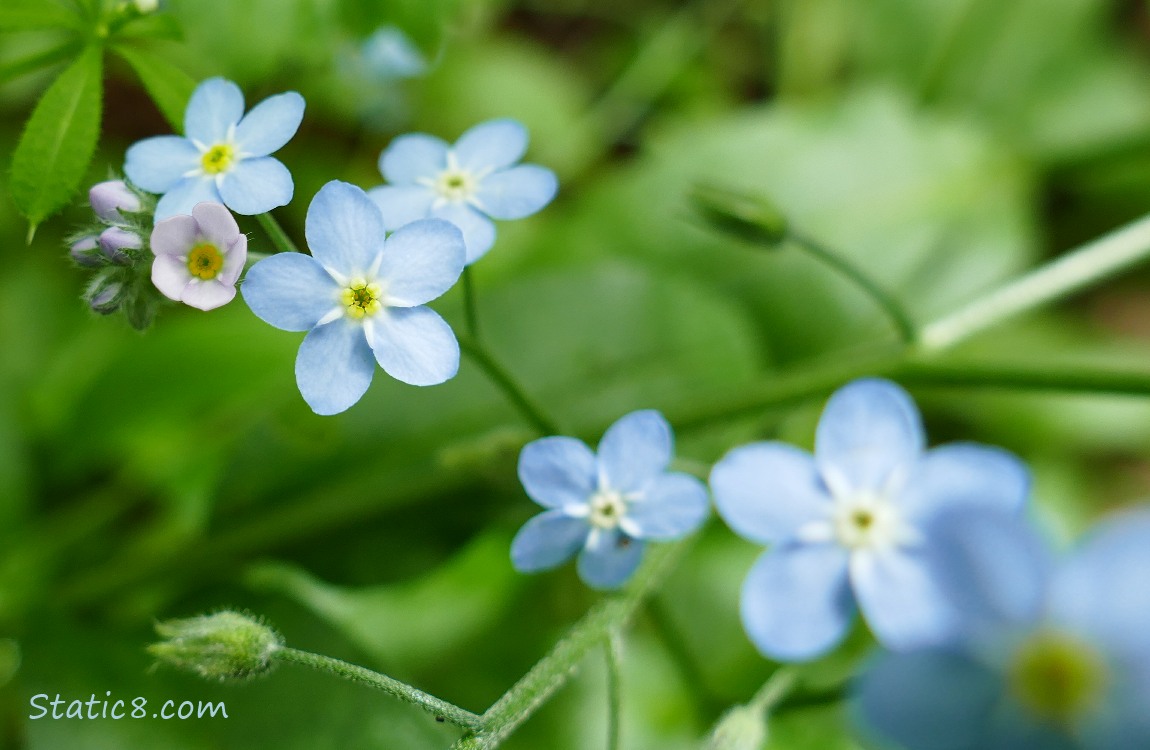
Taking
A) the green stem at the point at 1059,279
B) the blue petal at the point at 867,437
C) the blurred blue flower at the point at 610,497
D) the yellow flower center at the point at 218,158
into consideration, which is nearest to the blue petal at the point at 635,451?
the blurred blue flower at the point at 610,497

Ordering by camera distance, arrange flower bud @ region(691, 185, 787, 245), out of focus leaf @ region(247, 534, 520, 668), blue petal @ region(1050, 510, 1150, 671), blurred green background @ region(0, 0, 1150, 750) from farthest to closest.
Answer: out of focus leaf @ region(247, 534, 520, 668) < blurred green background @ region(0, 0, 1150, 750) < flower bud @ region(691, 185, 787, 245) < blue petal @ region(1050, 510, 1150, 671)

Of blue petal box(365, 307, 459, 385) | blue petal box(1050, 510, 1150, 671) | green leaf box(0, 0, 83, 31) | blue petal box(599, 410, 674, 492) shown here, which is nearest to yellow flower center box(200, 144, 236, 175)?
blue petal box(365, 307, 459, 385)

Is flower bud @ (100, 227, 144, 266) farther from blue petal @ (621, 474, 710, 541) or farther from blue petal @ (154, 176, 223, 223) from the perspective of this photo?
blue petal @ (621, 474, 710, 541)

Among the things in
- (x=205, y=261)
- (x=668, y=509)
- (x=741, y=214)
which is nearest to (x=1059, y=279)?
(x=741, y=214)

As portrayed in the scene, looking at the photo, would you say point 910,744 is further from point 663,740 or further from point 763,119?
point 763,119

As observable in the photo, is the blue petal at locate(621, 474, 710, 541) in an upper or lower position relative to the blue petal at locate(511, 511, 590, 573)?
lower

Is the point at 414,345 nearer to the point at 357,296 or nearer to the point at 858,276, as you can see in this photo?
the point at 357,296

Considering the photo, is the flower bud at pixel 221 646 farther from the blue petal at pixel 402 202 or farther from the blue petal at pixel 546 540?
the blue petal at pixel 402 202
